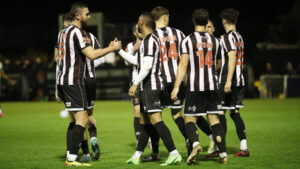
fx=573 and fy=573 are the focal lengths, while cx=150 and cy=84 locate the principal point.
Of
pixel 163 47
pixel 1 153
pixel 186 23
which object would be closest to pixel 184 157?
pixel 163 47

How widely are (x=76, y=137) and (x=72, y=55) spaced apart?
1078mm

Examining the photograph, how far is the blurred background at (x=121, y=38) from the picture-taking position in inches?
1009

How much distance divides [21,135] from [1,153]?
9.26 ft

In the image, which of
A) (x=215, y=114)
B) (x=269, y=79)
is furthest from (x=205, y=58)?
(x=269, y=79)

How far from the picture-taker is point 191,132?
765cm

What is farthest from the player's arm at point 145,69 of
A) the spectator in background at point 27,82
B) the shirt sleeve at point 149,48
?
the spectator in background at point 27,82

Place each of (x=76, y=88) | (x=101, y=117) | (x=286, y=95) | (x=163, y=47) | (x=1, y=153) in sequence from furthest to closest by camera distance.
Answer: (x=286, y=95) → (x=101, y=117) → (x=1, y=153) → (x=163, y=47) → (x=76, y=88)

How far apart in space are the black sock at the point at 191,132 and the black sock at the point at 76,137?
55.1 inches

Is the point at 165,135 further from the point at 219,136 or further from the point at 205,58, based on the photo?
the point at 205,58

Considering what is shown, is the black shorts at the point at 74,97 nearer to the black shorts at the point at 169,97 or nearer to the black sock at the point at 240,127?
the black shorts at the point at 169,97

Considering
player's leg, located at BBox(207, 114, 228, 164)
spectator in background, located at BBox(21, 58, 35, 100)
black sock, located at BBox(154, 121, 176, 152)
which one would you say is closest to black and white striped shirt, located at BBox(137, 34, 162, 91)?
black sock, located at BBox(154, 121, 176, 152)

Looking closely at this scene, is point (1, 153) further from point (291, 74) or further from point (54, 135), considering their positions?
point (291, 74)

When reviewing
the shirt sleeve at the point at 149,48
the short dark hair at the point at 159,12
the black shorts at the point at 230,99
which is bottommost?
the black shorts at the point at 230,99

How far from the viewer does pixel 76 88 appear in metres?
7.50
